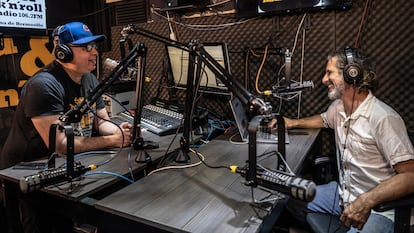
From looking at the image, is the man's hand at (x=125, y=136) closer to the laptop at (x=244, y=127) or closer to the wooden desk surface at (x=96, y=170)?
the wooden desk surface at (x=96, y=170)

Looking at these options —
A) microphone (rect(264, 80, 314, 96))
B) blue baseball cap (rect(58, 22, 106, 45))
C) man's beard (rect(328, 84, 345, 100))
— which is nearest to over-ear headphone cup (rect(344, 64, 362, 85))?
man's beard (rect(328, 84, 345, 100))

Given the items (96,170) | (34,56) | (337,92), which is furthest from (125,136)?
(34,56)

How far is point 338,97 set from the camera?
1670mm

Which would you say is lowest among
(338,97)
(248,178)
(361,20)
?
(248,178)

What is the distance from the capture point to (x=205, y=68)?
2117 millimetres

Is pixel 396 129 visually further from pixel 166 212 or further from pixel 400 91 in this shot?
pixel 166 212

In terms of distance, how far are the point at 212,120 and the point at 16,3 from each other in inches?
81.6

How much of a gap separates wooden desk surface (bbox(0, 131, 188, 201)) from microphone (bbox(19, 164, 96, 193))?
5 centimetres

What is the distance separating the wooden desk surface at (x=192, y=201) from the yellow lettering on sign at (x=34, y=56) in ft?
7.55

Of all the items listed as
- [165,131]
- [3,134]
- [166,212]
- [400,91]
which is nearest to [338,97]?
[400,91]

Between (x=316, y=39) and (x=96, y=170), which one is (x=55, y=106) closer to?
(x=96, y=170)

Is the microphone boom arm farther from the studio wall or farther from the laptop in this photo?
the studio wall

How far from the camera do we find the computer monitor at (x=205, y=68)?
6.86 ft

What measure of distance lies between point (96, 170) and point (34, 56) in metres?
2.17
